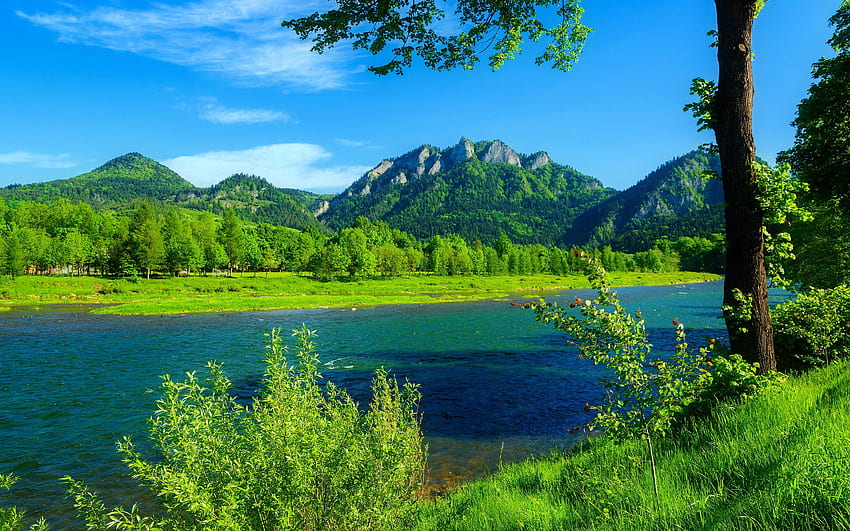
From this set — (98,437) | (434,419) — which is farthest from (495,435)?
(98,437)

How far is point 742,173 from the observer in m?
7.77

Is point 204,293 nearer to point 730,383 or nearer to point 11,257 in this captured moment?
point 11,257

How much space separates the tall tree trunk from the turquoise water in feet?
22.3

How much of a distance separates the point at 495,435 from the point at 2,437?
16369 mm

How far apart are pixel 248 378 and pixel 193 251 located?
8592cm

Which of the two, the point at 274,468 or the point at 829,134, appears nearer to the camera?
the point at 274,468

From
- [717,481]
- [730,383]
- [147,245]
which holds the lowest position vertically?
[717,481]

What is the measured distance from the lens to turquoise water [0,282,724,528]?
12.5m

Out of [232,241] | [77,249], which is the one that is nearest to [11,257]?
[77,249]

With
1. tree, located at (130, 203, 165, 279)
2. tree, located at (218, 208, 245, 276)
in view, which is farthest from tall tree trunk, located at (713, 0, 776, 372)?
tree, located at (218, 208, 245, 276)

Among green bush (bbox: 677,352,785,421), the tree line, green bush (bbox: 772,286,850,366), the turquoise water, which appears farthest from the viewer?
the tree line

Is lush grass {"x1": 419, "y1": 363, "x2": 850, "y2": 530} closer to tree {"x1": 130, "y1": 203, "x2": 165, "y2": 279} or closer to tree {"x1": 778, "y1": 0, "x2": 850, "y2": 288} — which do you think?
tree {"x1": 778, "y1": 0, "x2": 850, "y2": 288}

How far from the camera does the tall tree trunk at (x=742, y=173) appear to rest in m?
7.76

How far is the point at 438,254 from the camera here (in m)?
135
